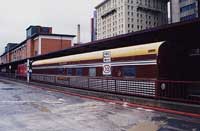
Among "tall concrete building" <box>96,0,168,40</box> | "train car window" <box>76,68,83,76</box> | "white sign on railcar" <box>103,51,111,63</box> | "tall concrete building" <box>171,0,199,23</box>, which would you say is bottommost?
"train car window" <box>76,68,83,76</box>

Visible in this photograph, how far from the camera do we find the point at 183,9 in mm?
69000

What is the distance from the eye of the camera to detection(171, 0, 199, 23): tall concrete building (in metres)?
66.0

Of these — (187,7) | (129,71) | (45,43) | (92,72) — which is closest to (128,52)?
(129,71)

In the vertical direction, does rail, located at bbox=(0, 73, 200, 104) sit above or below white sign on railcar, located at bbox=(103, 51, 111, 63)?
below

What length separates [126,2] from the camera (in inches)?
4798

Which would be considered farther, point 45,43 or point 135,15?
point 135,15

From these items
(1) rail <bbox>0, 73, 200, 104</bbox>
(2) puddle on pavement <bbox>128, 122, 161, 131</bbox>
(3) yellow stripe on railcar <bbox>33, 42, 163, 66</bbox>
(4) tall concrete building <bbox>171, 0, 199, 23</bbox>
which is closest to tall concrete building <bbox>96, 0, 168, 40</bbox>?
(4) tall concrete building <bbox>171, 0, 199, 23</bbox>

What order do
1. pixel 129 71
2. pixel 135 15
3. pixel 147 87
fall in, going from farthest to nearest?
pixel 135 15, pixel 129 71, pixel 147 87

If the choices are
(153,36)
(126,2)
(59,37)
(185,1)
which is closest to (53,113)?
(153,36)

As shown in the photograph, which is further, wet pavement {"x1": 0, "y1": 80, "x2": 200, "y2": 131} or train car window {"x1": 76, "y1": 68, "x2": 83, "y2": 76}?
train car window {"x1": 76, "y1": 68, "x2": 83, "y2": 76}

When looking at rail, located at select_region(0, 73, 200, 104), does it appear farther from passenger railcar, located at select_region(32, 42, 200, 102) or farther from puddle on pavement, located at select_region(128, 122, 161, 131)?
puddle on pavement, located at select_region(128, 122, 161, 131)

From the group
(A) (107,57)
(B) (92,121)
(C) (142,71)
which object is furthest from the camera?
(A) (107,57)

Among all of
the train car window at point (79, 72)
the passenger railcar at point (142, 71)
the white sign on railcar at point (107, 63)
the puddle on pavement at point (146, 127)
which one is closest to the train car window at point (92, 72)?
the passenger railcar at point (142, 71)

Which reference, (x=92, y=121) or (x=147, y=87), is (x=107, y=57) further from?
(x=92, y=121)
